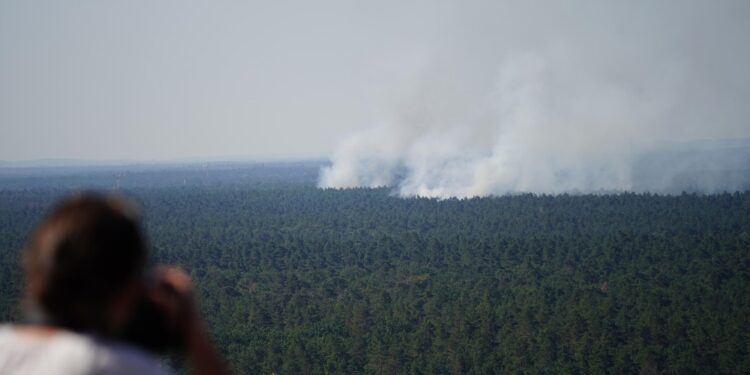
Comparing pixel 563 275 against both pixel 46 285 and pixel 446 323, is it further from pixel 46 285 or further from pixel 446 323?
pixel 46 285

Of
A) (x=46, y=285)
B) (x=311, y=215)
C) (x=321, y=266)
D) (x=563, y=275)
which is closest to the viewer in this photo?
(x=46, y=285)

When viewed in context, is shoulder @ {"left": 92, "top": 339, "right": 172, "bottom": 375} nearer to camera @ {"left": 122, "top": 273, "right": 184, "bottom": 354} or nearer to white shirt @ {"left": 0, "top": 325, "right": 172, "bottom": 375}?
white shirt @ {"left": 0, "top": 325, "right": 172, "bottom": 375}

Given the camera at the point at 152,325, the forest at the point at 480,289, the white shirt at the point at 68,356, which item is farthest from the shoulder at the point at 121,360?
the forest at the point at 480,289

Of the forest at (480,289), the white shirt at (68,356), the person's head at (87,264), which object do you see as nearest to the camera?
the white shirt at (68,356)

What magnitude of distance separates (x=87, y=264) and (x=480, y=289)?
67.0 m

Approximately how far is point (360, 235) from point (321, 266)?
25.7m

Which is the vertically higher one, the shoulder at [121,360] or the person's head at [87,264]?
the person's head at [87,264]

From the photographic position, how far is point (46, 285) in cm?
259

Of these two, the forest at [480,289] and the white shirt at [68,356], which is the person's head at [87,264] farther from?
the forest at [480,289]

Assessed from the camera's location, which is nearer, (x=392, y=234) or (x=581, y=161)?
(x=392, y=234)

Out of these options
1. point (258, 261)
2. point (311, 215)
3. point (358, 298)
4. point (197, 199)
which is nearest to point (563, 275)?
point (358, 298)

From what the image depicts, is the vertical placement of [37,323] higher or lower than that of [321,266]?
higher

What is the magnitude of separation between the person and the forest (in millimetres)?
11990

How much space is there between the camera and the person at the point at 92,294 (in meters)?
2.49
